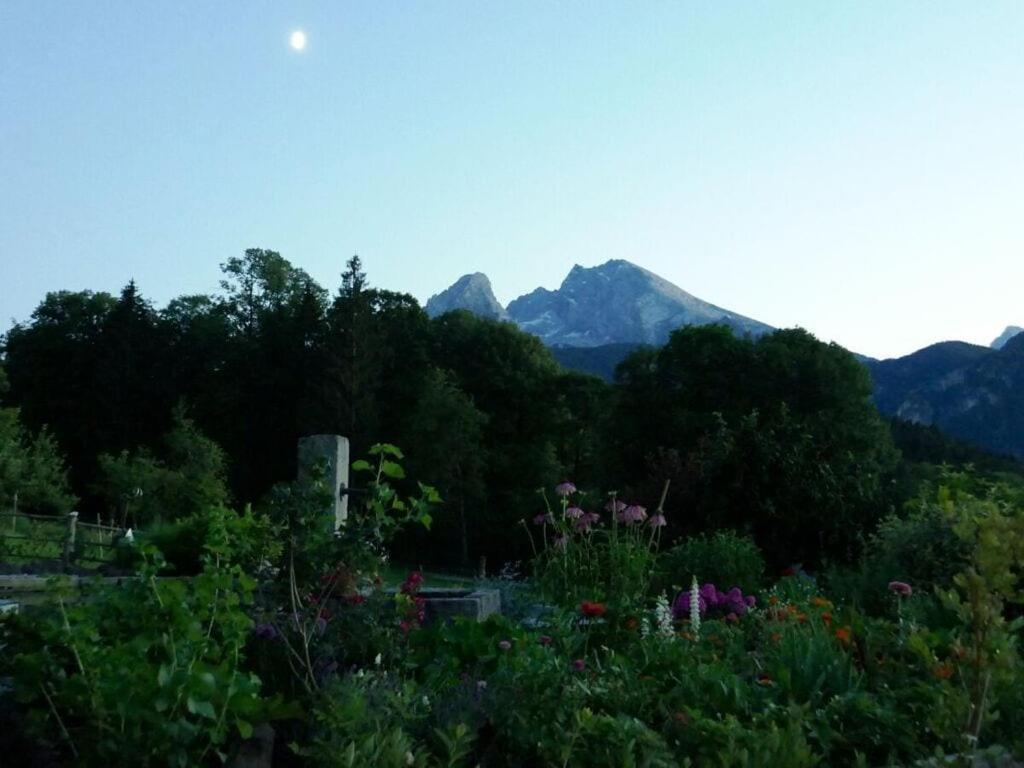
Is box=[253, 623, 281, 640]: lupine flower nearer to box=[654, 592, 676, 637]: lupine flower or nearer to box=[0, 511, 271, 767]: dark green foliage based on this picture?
box=[0, 511, 271, 767]: dark green foliage

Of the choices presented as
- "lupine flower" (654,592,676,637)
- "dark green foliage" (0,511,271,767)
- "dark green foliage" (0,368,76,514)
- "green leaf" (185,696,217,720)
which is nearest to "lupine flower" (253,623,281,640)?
"dark green foliage" (0,511,271,767)

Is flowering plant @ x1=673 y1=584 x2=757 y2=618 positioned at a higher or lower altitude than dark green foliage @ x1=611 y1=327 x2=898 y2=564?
lower

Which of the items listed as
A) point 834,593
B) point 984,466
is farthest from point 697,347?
point 834,593

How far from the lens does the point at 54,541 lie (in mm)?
19750

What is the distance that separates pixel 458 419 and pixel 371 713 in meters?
29.9

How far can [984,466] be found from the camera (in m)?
35.7

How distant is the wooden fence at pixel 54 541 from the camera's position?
17.5 metres

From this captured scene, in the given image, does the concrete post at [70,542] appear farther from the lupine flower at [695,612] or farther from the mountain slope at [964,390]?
the mountain slope at [964,390]

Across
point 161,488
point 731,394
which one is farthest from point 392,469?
point 161,488

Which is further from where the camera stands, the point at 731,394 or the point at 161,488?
the point at 161,488

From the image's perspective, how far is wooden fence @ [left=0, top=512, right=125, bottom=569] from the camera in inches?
691

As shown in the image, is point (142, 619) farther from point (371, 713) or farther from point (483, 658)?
point (483, 658)

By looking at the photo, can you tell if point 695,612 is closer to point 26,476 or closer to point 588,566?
point 588,566

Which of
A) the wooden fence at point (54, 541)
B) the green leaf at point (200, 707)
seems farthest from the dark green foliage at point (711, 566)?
the wooden fence at point (54, 541)
